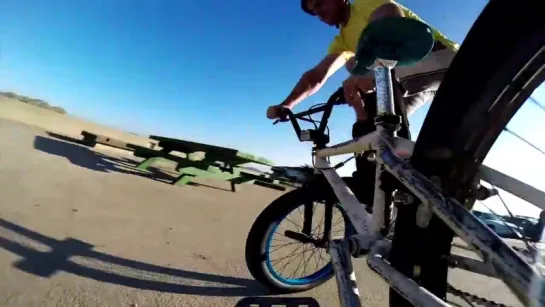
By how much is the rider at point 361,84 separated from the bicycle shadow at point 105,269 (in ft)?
2.84

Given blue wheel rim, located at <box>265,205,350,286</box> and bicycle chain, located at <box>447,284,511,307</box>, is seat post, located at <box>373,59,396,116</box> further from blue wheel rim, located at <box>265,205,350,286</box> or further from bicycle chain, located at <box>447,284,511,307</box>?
blue wheel rim, located at <box>265,205,350,286</box>

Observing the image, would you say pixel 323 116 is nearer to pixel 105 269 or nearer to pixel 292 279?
pixel 292 279

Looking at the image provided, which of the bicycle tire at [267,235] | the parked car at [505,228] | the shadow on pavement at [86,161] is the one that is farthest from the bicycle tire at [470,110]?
the shadow on pavement at [86,161]

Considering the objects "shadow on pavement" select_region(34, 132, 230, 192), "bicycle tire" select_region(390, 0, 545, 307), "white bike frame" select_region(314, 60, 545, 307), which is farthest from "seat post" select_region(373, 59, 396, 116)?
"shadow on pavement" select_region(34, 132, 230, 192)

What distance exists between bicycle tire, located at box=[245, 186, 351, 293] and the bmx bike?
0.64 m

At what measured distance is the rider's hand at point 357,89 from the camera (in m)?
1.64

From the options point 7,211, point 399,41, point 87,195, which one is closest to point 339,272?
point 399,41

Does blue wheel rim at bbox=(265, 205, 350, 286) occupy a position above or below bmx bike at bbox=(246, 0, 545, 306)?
below

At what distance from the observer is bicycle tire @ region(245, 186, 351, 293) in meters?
1.78

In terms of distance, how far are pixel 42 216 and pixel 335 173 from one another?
1.88 m

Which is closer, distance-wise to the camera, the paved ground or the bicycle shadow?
the paved ground

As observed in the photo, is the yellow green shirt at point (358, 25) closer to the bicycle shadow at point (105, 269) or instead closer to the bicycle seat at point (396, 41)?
the bicycle seat at point (396, 41)

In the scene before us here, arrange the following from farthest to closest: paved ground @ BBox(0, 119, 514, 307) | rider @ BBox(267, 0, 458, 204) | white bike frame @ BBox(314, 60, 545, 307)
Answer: rider @ BBox(267, 0, 458, 204), paved ground @ BBox(0, 119, 514, 307), white bike frame @ BBox(314, 60, 545, 307)

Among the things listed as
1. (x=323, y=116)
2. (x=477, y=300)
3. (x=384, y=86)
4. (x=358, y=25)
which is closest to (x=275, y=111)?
(x=323, y=116)
